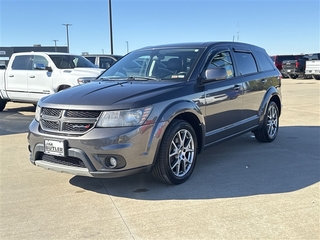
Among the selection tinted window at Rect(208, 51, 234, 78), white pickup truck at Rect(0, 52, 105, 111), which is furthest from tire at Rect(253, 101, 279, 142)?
white pickup truck at Rect(0, 52, 105, 111)

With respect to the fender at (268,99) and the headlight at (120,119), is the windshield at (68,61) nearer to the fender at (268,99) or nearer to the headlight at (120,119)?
the fender at (268,99)

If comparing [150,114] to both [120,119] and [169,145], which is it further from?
[169,145]

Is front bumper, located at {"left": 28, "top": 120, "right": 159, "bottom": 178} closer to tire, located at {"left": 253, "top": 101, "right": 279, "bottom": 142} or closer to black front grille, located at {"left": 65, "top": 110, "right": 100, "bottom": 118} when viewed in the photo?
black front grille, located at {"left": 65, "top": 110, "right": 100, "bottom": 118}

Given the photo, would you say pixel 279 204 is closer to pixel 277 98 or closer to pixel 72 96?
pixel 72 96

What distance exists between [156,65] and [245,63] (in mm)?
1714

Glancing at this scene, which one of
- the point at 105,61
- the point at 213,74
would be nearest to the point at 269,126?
the point at 213,74

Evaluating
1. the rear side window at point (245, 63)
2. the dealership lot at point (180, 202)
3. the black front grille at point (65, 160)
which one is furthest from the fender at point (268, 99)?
the black front grille at point (65, 160)

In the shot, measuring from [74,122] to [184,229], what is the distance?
1596 mm

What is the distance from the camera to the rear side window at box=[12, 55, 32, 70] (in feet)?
34.2

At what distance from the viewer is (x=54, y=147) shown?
3789 mm

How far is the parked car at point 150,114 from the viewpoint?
3.65 m

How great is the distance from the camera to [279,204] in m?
3.64

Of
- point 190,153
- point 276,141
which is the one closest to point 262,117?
point 276,141

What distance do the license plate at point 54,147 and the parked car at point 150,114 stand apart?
0.01m
